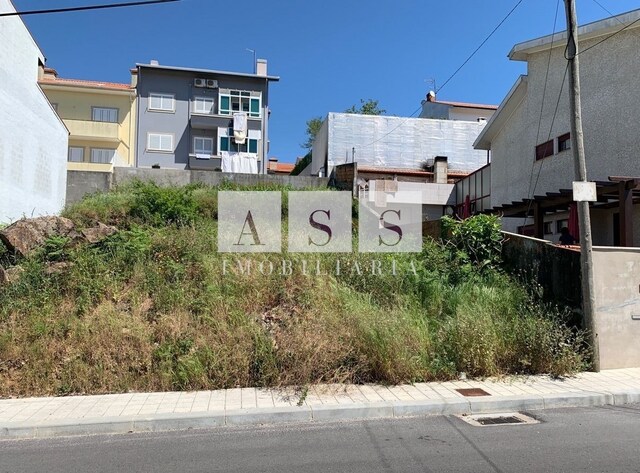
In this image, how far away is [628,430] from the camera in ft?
15.4

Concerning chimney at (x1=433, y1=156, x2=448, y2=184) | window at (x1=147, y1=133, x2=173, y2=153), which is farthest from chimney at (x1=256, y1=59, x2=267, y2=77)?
chimney at (x1=433, y1=156, x2=448, y2=184)

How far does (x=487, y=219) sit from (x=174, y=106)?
28923 mm

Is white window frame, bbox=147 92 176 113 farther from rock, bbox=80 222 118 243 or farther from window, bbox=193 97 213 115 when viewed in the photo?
rock, bbox=80 222 118 243

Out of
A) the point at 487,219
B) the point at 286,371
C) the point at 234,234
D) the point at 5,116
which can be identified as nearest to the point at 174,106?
the point at 5,116

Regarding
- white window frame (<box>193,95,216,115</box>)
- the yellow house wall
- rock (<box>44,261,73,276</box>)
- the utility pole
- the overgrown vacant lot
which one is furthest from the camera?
white window frame (<box>193,95,216,115</box>)

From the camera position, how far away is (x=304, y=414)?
508cm

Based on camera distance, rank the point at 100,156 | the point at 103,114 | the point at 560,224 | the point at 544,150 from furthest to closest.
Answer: the point at 103,114 → the point at 100,156 → the point at 544,150 → the point at 560,224

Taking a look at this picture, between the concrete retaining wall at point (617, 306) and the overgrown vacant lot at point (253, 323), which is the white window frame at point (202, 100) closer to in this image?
the overgrown vacant lot at point (253, 323)

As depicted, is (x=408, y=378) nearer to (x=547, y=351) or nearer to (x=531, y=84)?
(x=547, y=351)

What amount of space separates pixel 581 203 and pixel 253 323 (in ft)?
17.9

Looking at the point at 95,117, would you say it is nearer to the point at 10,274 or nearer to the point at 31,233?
the point at 31,233

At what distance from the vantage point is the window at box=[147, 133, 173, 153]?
32.1m

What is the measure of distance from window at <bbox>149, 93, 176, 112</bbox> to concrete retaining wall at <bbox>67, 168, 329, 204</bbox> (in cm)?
1634

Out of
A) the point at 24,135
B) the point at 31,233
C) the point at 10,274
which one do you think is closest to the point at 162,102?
the point at 24,135
